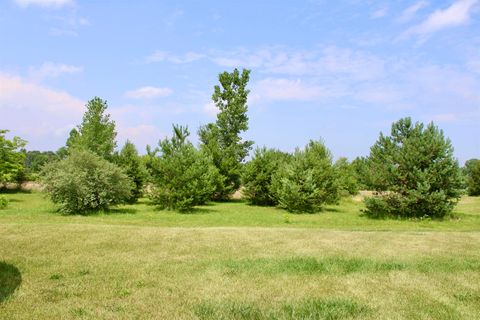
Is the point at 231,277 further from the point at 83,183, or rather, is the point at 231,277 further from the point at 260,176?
the point at 260,176

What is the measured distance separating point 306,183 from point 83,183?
1668 cm

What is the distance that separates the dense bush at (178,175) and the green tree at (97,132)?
10755 mm

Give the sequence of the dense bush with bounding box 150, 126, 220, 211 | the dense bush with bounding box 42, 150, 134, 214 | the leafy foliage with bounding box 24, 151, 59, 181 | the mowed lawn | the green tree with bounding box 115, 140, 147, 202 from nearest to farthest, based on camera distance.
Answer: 1. the mowed lawn
2. the dense bush with bounding box 42, 150, 134, 214
3. the dense bush with bounding box 150, 126, 220, 211
4. the leafy foliage with bounding box 24, 151, 59, 181
5. the green tree with bounding box 115, 140, 147, 202

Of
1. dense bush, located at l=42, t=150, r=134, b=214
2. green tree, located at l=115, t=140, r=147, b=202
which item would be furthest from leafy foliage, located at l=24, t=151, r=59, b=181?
green tree, located at l=115, t=140, r=147, b=202

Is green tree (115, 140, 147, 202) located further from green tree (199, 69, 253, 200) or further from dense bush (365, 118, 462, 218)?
dense bush (365, 118, 462, 218)

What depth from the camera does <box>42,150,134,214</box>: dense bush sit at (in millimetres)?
25109

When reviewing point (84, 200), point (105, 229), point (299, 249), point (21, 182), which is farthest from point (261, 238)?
point (21, 182)

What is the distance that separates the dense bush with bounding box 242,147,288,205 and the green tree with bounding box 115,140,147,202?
10534 mm

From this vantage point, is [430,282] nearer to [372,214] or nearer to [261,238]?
[261,238]

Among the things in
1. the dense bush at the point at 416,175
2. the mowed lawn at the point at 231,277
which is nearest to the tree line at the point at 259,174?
the dense bush at the point at 416,175

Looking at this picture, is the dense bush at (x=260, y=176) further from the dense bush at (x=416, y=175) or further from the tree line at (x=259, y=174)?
the dense bush at (x=416, y=175)

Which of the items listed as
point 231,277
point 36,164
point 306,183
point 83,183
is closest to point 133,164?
point 83,183

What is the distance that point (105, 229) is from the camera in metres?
15.7

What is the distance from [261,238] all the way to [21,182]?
46594mm
